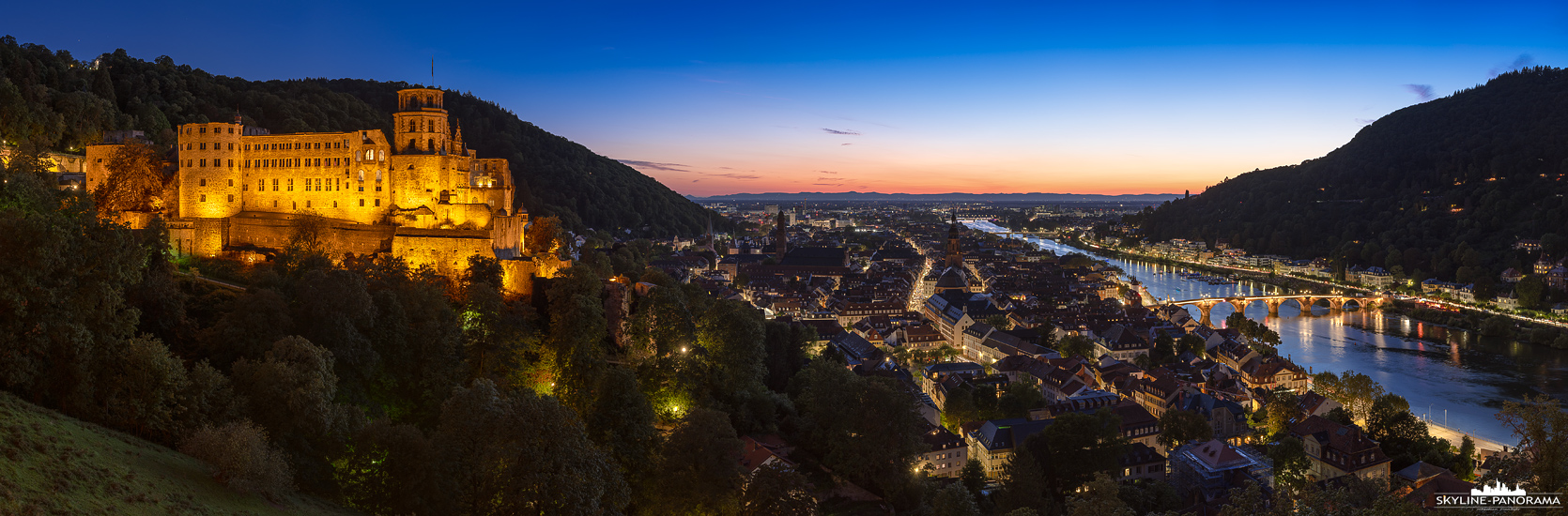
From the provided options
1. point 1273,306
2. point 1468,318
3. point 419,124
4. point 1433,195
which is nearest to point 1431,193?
point 1433,195

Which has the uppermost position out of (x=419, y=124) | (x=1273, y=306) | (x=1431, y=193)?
(x=1431, y=193)

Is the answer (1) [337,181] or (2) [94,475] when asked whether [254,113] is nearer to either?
(1) [337,181]

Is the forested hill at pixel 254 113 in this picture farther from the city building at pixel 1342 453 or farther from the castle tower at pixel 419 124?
the city building at pixel 1342 453

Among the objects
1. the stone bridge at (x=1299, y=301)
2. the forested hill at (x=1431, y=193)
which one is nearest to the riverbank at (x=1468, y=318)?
the stone bridge at (x=1299, y=301)

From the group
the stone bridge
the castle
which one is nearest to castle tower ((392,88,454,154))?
the castle

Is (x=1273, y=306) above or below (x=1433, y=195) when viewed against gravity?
below

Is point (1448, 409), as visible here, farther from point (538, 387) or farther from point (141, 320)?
point (141, 320)

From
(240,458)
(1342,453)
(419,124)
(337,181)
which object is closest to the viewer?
(240,458)
